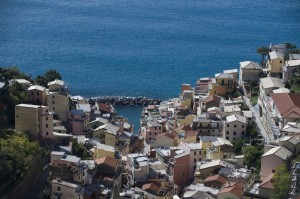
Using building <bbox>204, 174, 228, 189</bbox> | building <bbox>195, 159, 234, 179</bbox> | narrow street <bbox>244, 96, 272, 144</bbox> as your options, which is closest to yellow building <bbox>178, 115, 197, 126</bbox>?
narrow street <bbox>244, 96, 272, 144</bbox>

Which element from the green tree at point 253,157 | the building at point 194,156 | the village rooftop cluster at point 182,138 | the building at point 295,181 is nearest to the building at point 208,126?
the village rooftop cluster at point 182,138

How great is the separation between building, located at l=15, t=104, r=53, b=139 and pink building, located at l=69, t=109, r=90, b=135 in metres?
4.08

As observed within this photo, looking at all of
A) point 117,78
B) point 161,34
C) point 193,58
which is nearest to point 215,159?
point 117,78

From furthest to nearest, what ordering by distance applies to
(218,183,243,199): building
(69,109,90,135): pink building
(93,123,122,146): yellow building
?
(69,109,90,135): pink building < (93,123,122,146): yellow building < (218,183,243,199): building

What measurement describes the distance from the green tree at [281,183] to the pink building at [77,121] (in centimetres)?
910

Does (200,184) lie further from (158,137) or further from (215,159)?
(158,137)

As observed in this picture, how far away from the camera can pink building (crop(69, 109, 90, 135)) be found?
2973 cm

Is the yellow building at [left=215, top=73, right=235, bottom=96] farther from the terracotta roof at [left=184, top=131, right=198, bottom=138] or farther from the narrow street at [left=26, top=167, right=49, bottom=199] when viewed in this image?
the narrow street at [left=26, top=167, right=49, bottom=199]

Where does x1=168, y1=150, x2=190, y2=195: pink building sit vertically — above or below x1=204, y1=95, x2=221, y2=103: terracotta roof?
below

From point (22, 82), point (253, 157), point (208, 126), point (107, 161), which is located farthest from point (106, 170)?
point (22, 82)

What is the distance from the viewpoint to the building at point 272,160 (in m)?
23.9

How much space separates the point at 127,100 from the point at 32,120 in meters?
13.8

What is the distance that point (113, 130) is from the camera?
1182 inches

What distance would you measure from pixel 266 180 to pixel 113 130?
27.9 ft
